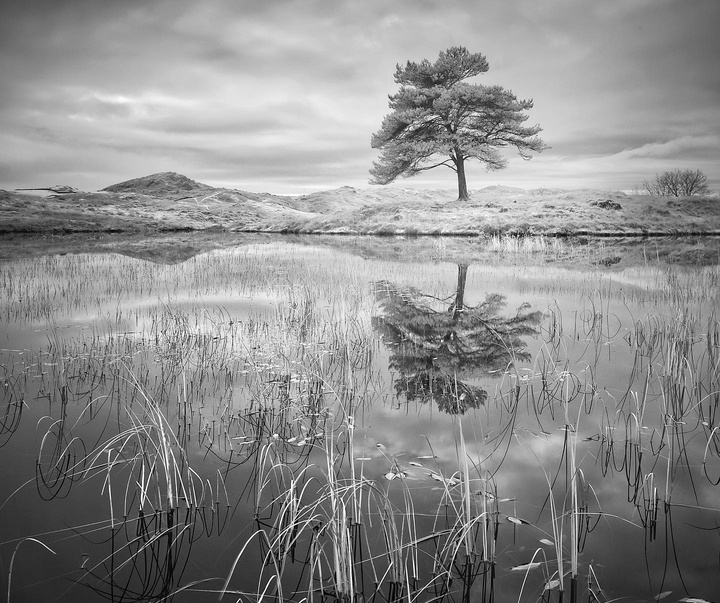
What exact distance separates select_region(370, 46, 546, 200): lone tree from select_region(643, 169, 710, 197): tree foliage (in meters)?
41.5

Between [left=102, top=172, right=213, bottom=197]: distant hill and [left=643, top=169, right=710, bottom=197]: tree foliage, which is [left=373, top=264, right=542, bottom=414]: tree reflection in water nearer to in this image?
[left=643, top=169, right=710, bottom=197]: tree foliage

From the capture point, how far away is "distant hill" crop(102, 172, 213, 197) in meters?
135

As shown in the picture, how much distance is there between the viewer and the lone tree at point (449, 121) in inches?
1677

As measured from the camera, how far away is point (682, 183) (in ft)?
243

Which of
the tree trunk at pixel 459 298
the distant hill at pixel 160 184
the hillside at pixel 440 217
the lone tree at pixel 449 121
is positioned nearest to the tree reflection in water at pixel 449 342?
the tree trunk at pixel 459 298

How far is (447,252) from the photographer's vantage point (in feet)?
84.2

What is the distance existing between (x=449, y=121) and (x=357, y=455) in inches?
1749

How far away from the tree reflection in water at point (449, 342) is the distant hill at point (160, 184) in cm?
13138

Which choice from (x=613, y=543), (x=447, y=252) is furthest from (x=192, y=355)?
(x=447, y=252)

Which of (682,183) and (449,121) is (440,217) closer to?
(449,121)

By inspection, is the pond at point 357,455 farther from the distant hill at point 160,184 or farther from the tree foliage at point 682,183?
the distant hill at point 160,184

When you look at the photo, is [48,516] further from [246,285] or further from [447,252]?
[447,252]

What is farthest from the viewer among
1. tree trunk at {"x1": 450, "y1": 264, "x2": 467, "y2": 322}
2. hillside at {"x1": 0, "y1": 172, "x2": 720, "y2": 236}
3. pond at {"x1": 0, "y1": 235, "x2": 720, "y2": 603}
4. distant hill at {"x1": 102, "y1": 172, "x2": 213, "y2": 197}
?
distant hill at {"x1": 102, "y1": 172, "x2": 213, "y2": 197}

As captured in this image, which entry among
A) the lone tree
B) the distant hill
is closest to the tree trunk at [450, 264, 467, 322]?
the lone tree
